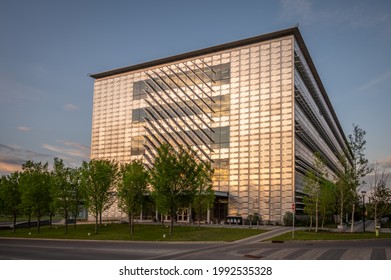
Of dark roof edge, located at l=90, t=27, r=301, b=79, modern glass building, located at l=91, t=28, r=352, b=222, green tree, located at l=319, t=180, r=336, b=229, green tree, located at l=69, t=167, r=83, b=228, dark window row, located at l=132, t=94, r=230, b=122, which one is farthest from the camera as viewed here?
dark window row, located at l=132, t=94, r=230, b=122

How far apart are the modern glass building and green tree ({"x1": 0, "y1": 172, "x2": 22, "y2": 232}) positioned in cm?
2722

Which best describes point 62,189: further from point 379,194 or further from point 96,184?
point 379,194

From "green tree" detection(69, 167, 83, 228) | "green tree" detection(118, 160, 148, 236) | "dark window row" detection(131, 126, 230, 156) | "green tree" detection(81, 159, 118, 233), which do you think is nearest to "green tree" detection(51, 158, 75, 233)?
"green tree" detection(69, 167, 83, 228)

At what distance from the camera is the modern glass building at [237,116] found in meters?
66.9

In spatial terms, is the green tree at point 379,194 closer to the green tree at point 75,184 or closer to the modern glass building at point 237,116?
the modern glass building at point 237,116

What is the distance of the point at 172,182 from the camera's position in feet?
144

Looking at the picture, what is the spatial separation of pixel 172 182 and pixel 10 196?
33.9 meters

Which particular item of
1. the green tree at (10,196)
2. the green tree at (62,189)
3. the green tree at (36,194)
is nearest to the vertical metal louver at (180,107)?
the green tree at (62,189)

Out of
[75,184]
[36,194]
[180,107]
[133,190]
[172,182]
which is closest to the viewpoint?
[172,182]

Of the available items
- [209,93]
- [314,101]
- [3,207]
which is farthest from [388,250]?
[314,101]

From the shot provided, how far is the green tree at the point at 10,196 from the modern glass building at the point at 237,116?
2722cm

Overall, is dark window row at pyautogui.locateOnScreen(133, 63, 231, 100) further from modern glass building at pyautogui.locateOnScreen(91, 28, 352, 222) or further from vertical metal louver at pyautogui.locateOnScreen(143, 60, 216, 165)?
modern glass building at pyautogui.locateOnScreen(91, 28, 352, 222)

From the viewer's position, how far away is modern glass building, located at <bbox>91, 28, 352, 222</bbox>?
6694 centimetres

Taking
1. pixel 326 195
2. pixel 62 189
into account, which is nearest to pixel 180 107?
pixel 62 189
